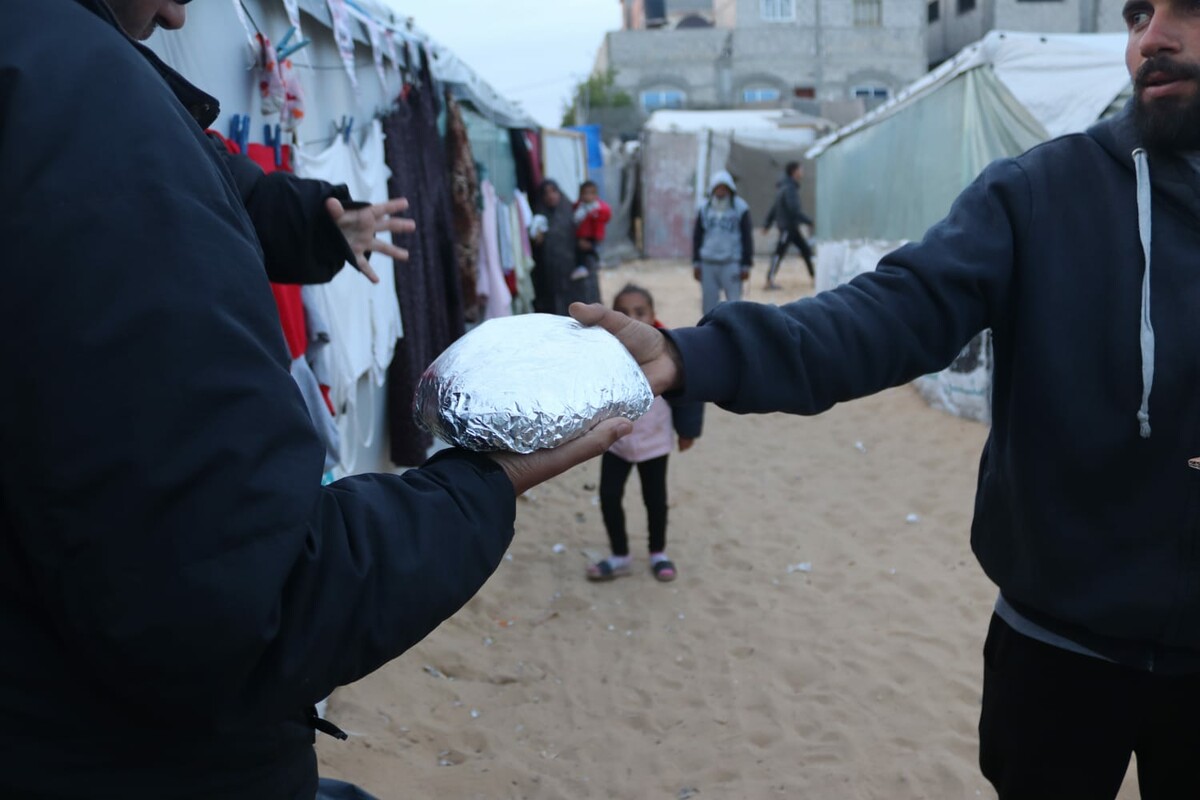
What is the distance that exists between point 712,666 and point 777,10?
1392 inches

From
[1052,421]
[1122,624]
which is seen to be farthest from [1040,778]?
[1052,421]

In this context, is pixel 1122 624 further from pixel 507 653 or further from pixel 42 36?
pixel 507 653

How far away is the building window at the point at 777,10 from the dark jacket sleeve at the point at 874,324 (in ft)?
117

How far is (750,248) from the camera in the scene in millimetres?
9297

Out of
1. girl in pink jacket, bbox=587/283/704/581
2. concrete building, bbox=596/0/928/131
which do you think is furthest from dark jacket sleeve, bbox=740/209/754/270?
concrete building, bbox=596/0/928/131

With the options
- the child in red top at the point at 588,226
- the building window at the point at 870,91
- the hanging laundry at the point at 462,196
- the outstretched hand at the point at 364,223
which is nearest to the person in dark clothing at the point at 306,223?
the outstretched hand at the point at 364,223

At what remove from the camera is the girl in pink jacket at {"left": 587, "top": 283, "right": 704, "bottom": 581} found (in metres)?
4.29

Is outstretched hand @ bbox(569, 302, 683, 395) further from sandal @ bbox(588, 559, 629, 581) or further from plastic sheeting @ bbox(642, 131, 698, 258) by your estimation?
plastic sheeting @ bbox(642, 131, 698, 258)

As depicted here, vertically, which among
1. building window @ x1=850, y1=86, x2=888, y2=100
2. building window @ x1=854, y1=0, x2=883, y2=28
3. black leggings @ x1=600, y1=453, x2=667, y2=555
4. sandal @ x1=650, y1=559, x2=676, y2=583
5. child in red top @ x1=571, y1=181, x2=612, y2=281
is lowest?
sandal @ x1=650, y1=559, x2=676, y2=583

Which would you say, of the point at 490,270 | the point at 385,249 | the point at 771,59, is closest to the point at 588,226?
the point at 490,270

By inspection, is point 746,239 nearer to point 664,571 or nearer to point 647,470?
point 647,470

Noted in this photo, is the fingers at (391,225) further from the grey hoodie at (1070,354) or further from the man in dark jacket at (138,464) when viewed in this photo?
the man in dark jacket at (138,464)

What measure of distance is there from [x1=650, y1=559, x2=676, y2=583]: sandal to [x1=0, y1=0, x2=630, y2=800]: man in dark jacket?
3679mm

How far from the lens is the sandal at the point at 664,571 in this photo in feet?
14.8
